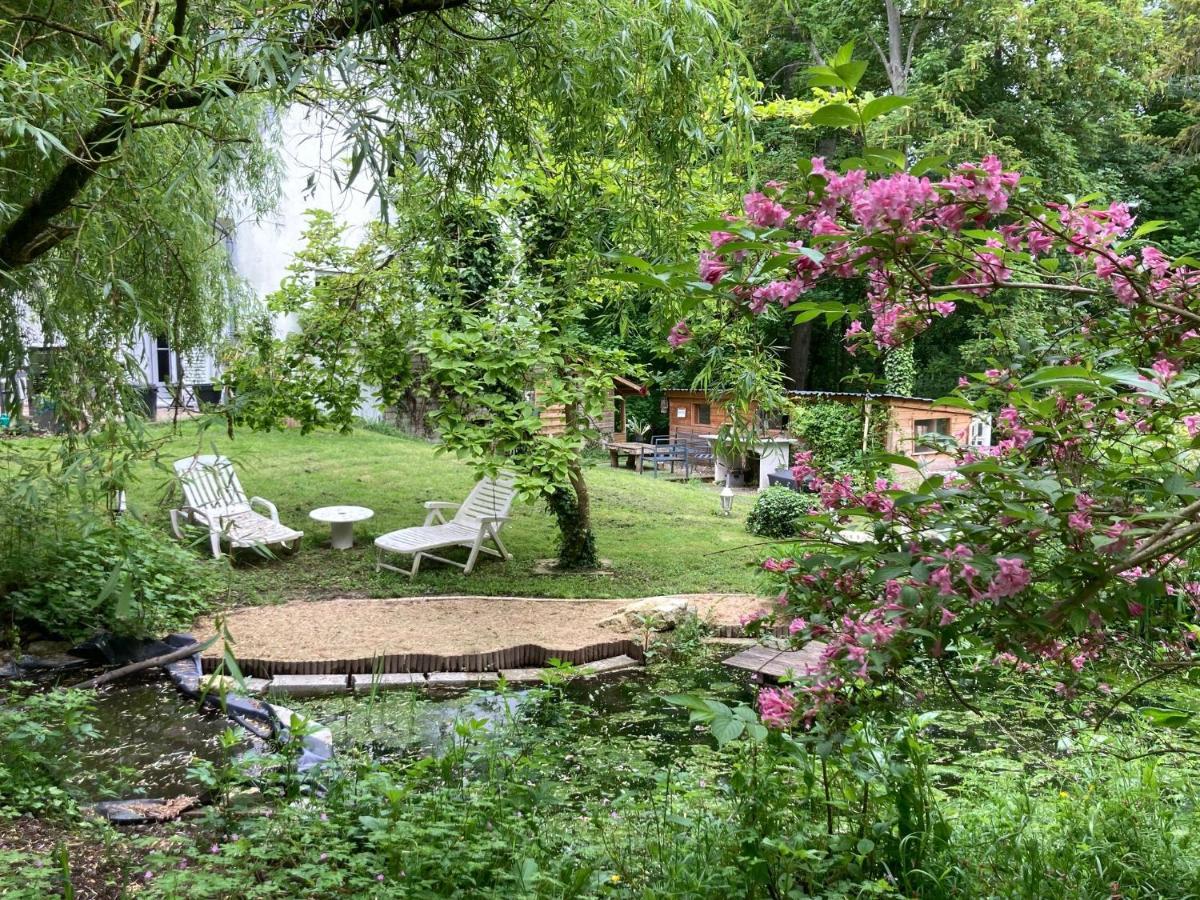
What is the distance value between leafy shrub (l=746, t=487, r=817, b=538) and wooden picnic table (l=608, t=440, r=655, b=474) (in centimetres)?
581

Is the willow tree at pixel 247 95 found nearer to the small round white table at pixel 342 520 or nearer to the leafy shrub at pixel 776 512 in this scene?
the small round white table at pixel 342 520

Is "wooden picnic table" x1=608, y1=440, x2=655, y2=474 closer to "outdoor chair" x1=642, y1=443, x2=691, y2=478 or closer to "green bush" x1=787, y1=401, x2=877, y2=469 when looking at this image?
"outdoor chair" x1=642, y1=443, x2=691, y2=478

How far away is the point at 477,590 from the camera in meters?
7.24

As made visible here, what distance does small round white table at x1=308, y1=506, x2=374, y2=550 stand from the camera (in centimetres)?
805

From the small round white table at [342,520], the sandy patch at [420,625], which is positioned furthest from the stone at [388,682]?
the small round white table at [342,520]

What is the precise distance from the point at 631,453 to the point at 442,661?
37.8 feet

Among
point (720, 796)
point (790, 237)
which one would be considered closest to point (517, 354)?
point (720, 796)

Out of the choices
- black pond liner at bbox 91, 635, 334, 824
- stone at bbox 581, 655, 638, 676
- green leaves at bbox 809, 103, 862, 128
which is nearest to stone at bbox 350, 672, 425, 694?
black pond liner at bbox 91, 635, 334, 824

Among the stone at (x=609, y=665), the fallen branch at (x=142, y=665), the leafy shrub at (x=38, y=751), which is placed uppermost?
the leafy shrub at (x=38, y=751)

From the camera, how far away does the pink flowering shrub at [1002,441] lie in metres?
1.48

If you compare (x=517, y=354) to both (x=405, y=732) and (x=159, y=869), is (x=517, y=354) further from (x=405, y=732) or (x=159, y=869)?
(x=159, y=869)

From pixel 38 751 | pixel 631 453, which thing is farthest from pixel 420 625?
pixel 631 453

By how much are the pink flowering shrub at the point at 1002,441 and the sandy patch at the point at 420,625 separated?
13.4ft

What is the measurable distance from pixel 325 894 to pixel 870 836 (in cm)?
137
